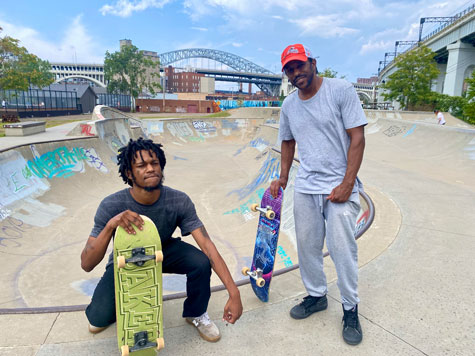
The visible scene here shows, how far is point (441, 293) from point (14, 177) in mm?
10567

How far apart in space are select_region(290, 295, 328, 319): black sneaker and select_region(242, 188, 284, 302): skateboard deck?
308 mm

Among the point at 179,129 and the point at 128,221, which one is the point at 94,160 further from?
the point at 179,129

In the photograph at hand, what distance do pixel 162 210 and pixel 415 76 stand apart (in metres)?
48.0

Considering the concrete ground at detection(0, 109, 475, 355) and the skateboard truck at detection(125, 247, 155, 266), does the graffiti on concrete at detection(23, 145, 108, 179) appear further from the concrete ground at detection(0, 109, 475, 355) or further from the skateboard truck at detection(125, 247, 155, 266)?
the skateboard truck at detection(125, 247, 155, 266)

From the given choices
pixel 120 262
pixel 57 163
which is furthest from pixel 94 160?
pixel 120 262

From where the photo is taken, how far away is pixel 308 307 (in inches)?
109

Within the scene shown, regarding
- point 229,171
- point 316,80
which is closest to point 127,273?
point 316,80

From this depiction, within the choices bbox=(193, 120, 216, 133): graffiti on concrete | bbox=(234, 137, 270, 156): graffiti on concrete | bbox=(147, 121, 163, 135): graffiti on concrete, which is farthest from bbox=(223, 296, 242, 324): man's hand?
bbox=(193, 120, 216, 133): graffiti on concrete

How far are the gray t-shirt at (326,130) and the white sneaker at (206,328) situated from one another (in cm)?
127

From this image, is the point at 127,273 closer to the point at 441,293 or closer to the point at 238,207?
the point at 441,293

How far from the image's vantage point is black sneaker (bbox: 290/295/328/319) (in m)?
2.73

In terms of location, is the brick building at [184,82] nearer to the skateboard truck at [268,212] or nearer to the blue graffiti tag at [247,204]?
the blue graffiti tag at [247,204]

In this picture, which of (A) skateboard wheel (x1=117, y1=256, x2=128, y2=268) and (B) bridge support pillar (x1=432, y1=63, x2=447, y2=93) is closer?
(A) skateboard wheel (x1=117, y1=256, x2=128, y2=268)

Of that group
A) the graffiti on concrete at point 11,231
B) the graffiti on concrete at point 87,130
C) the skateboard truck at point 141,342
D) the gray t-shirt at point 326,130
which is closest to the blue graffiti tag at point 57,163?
the graffiti on concrete at point 87,130
